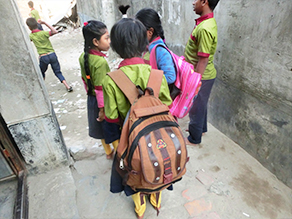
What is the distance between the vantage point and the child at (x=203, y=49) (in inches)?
83.0

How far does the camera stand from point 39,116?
6.32ft

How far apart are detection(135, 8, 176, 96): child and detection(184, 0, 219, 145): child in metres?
0.49

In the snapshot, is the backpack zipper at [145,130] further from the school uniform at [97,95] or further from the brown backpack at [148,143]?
A: the school uniform at [97,95]

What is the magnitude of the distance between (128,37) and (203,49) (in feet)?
3.66

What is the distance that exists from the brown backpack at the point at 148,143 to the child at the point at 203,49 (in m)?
1.11

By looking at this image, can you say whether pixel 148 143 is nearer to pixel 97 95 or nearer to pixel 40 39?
pixel 97 95

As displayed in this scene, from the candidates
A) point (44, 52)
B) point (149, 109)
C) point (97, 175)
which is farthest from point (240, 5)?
point (44, 52)

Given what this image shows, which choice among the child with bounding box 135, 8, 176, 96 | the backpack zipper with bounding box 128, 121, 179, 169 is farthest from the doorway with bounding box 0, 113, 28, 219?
the child with bounding box 135, 8, 176, 96

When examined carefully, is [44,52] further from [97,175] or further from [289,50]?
[289,50]

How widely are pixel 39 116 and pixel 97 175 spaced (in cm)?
101

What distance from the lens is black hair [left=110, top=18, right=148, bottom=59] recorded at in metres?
1.33

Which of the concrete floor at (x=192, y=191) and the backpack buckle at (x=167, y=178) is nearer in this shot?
the backpack buckle at (x=167, y=178)


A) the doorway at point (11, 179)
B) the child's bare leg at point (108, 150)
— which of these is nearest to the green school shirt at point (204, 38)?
the child's bare leg at point (108, 150)

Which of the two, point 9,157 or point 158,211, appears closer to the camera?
point 158,211
